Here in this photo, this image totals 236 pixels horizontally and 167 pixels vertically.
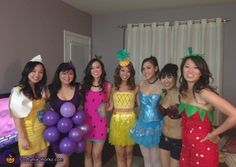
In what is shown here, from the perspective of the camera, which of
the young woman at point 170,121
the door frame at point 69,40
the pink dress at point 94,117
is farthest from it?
the door frame at point 69,40

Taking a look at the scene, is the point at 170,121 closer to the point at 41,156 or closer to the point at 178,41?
the point at 41,156

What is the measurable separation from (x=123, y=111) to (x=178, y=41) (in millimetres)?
2272

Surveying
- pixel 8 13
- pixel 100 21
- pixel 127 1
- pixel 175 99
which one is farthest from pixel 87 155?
pixel 100 21

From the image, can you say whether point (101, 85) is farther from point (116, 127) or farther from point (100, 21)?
point (100, 21)

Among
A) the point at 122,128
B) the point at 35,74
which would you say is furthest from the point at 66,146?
the point at 35,74

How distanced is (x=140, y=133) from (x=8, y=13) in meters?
2.03

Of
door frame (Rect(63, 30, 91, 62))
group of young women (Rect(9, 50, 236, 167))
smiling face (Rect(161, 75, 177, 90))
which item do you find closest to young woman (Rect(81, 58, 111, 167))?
group of young women (Rect(9, 50, 236, 167))

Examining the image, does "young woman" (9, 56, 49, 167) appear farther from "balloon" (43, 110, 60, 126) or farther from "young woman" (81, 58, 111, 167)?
"young woman" (81, 58, 111, 167)

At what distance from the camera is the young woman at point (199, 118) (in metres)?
1.63

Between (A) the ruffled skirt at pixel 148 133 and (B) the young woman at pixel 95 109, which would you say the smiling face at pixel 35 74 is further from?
(A) the ruffled skirt at pixel 148 133

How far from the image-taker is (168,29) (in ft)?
14.5

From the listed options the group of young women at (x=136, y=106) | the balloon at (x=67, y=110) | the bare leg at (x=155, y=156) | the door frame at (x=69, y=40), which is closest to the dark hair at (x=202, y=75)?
the group of young women at (x=136, y=106)

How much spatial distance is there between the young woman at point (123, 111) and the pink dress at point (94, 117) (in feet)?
0.44

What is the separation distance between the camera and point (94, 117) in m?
2.57
